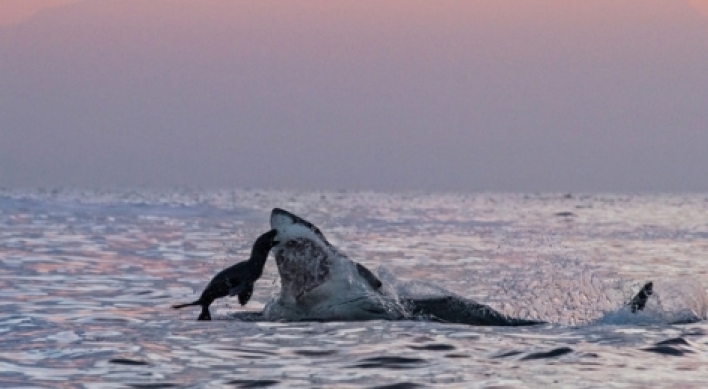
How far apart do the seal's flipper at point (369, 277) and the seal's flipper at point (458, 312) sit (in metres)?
0.50

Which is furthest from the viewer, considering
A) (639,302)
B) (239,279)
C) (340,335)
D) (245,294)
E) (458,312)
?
(639,302)

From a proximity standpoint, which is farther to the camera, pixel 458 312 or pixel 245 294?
pixel 458 312

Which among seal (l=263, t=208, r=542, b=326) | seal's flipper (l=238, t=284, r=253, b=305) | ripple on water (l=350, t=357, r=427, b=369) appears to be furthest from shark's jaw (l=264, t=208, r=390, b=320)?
ripple on water (l=350, t=357, r=427, b=369)

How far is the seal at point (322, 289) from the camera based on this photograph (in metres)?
15.4

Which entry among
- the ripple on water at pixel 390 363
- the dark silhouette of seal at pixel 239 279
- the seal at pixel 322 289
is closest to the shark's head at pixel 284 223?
the seal at pixel 322 289

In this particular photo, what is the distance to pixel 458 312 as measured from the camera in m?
15.8

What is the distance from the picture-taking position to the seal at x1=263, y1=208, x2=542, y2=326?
50.6ft

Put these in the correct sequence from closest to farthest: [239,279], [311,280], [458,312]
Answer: [239,279], [311,280], [458,312]

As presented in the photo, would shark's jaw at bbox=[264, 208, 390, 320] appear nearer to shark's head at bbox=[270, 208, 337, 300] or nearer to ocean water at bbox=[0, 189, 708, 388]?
shark's head at bbox=[270, 208, 337, 300]

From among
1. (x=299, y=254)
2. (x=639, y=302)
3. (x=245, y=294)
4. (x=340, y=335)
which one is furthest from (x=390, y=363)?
(x=639, y=302)

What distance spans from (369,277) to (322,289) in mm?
657

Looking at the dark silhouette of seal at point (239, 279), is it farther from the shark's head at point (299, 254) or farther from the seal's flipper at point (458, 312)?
the seal's flipper at point (458, 312)

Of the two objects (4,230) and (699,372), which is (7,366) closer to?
(699,372)

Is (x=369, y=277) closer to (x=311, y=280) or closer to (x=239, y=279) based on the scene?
(x=311, y=280)
